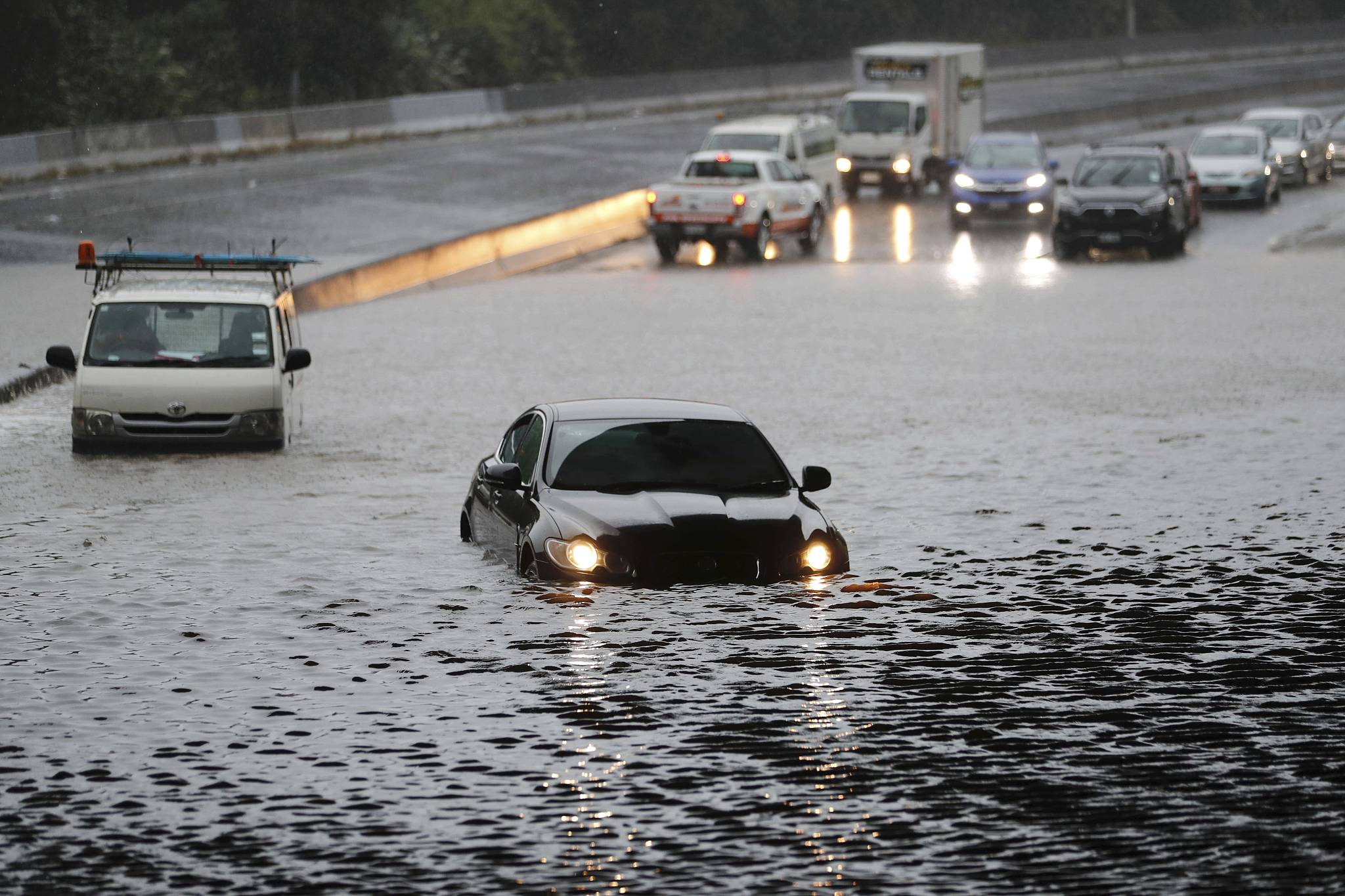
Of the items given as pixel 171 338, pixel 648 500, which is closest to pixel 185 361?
pixel 171 338

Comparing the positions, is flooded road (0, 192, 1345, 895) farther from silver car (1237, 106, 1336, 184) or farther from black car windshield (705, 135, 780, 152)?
silver car (1237, 106, 1336, 184)

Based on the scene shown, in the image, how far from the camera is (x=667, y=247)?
36906mm

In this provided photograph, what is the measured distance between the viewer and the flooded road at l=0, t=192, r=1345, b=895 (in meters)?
7.48

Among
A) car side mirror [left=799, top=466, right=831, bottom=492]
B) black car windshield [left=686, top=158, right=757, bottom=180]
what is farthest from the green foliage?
car side mirror [left=799, top=466, right=831, bottom=492]

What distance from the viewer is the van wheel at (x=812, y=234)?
3788 centimetres

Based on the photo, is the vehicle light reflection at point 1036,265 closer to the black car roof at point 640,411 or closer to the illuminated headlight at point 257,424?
the illuminated headlight at point 257,424

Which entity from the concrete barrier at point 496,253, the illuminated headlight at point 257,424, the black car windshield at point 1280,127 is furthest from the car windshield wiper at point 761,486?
the black car windshield at point 1280,127

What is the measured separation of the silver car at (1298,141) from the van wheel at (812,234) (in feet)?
46.2

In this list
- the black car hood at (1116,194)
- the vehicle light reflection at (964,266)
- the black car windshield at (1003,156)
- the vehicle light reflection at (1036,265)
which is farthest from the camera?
the black car windshield at (1003,156)

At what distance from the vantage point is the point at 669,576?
11734 mm

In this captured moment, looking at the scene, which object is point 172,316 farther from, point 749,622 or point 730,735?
point 730,735

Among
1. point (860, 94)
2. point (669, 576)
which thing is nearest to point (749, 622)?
point (669, 576)

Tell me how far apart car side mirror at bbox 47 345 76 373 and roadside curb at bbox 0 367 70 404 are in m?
3.30

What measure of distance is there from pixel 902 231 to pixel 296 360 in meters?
23.8
